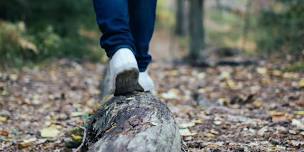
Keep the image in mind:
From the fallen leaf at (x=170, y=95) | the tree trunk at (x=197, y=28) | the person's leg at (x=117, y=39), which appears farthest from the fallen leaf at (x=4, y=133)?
the tree trunk at (x=197, y=28)

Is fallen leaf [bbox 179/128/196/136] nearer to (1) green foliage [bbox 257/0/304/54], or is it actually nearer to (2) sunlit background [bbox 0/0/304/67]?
(2) sunlit background [bbox 0/0/304/67]

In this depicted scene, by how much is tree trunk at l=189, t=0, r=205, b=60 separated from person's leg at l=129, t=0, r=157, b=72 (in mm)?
Answer: 4377

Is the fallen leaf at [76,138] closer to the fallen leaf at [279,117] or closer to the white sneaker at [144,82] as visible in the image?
the white sneaker at [144,82]

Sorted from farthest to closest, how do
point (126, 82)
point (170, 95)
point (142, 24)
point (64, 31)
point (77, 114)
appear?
point (64, 31) → point (170, 95) → point (77, 114) → point (142, 24) → point (126, 82)

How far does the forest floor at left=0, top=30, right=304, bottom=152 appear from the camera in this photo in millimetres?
2930

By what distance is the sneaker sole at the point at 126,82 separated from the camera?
2404mm

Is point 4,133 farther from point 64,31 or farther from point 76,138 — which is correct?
point 64,31

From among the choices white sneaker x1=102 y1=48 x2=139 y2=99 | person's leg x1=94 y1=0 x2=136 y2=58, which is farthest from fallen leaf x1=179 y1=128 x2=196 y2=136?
person's leg x1=94 y1=0 x2=136 y2=58

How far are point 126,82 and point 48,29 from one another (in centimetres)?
403

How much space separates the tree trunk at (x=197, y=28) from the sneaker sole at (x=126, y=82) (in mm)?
4648

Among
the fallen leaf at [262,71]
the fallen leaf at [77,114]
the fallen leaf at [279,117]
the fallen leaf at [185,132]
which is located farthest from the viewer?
the fallen leaf at [262,71]

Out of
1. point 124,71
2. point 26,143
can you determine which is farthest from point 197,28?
point 124,71

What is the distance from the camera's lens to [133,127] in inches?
87.4

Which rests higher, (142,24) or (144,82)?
(142,24)
